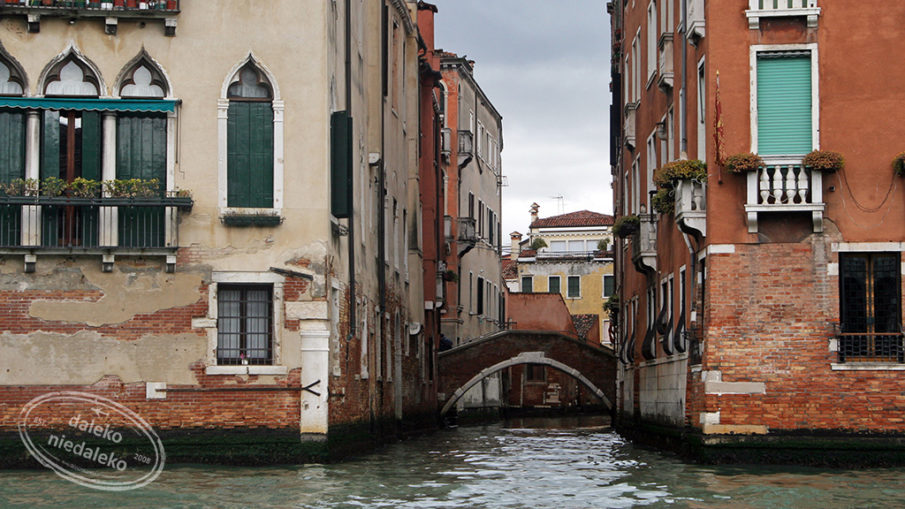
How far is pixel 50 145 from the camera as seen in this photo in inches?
651

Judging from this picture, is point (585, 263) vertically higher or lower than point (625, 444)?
higher

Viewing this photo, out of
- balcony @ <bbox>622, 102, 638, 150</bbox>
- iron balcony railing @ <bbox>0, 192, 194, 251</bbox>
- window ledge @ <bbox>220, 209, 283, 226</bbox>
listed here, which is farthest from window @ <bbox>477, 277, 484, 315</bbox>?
iron balcony railing @ <bbox>0, 192, 194, 251</bbox>

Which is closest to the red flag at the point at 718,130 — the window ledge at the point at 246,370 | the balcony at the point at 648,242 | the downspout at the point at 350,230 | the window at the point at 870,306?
the window at the point at 870,306

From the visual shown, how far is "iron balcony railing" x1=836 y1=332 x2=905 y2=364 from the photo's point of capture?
15.5 metres

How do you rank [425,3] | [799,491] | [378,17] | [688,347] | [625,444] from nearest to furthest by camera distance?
[799,491], [688,347], [378,17], [625,444], [425,3]

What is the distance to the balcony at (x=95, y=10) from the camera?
16.5 m

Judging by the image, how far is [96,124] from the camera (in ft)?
54.3

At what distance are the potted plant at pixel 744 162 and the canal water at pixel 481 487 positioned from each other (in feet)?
11.3

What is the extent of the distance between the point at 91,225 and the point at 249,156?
2103 mm

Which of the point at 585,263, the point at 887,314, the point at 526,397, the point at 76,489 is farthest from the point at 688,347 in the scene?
the point at 585,263

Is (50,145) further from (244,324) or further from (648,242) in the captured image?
(648,242)

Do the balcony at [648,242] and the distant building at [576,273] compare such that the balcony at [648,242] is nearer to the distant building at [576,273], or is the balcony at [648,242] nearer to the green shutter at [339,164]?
the green shutter at [339,164]

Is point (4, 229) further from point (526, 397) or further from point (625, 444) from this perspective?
point (526, 397)

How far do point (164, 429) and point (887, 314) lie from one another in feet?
28.5
